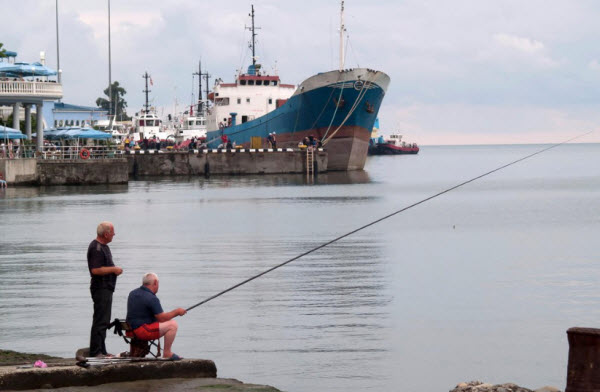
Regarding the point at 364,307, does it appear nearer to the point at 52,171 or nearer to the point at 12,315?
the point at 12,315

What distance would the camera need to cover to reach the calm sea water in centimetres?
1310

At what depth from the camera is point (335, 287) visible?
1878cm

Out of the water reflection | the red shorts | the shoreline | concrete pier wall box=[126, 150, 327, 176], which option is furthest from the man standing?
concrete pier wall box=[126, 150, 327, 176]

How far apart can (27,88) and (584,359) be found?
163 feet

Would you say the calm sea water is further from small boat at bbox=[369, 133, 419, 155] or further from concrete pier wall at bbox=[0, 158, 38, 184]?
small boat at bbox=[369, 133, 419, 155]

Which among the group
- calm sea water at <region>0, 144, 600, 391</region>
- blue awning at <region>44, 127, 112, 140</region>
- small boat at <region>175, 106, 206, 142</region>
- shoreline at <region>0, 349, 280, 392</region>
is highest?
small boat at <region>175, 106, 206, 142</region>

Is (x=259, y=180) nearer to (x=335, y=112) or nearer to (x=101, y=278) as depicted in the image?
(x=335, y=112)

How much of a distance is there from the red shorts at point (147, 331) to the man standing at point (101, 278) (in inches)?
22.2

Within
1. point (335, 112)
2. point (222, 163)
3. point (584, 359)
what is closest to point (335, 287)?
point (584, 359)

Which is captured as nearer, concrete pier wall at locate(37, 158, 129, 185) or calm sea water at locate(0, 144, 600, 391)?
calm sea water at locate(0, 144, 600, 391)

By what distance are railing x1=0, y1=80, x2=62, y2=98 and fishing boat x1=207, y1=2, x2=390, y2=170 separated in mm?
17387

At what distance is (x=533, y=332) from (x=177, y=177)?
53763 millimetres

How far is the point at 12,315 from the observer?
1584cm

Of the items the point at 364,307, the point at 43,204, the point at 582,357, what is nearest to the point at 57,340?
the point at 364,307
